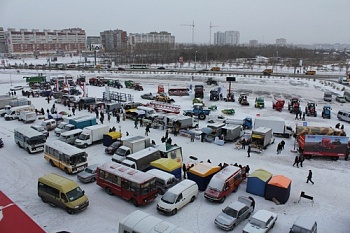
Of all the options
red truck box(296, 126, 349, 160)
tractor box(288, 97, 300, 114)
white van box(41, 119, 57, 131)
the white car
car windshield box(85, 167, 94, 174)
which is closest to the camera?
the white car

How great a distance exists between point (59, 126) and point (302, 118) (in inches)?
903

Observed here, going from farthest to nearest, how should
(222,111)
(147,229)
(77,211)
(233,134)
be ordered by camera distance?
(222,111)
(233,134)
(77,211)
(147,229)

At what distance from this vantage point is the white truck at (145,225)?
34.4 ft

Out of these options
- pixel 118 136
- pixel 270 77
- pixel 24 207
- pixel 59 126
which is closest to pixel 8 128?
pixel 59 126

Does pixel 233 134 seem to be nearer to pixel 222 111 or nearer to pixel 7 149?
pixel 222 111

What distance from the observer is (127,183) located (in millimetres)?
13914

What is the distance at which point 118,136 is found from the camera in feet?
70.1

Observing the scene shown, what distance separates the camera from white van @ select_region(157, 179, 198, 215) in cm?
1316

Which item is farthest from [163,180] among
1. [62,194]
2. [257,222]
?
[257,222]

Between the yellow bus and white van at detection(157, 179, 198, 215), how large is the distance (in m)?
6.05

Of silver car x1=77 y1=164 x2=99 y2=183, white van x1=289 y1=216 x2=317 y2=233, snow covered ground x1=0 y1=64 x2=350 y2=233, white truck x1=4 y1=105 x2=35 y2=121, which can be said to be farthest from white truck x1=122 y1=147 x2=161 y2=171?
white truck x1=4 y1=105 x2=35 y2=121

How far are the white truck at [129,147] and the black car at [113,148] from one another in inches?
39.9

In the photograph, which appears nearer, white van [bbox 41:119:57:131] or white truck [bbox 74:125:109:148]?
white truck [bbox 74:125:109:148]

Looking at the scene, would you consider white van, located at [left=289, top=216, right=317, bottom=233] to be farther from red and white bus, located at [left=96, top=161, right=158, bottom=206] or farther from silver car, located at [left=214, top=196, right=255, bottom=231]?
red and white bus, located at [left=96, top=161, right=158, bottom=206]
